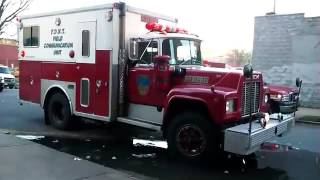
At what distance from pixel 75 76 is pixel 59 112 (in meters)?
1.41

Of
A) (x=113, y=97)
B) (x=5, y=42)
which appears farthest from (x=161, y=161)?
(x=5, y=42)

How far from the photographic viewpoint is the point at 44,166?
683 centimetres

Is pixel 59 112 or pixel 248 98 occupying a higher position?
pixel 248 98

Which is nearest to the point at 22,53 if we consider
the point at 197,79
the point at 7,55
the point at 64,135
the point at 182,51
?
the point at 64,135

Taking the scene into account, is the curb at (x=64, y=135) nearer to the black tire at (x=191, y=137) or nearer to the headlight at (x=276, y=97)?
the black tire at (x=191, y=137)

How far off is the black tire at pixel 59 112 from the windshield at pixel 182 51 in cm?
322

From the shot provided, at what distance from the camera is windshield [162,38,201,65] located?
9.05 m

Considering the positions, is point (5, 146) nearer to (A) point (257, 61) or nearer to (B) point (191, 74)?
(B) point (191, 74)

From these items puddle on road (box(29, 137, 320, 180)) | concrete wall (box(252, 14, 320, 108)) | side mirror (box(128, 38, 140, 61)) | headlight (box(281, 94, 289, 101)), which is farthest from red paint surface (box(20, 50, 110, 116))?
concrete wall (box(252, 14, 320, 108))

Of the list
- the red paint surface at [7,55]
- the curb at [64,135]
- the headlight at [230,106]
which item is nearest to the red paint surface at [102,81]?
the curb at [64,135]

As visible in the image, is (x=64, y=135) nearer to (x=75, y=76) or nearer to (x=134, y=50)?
(x=75, y=76)

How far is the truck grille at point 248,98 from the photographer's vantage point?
8.03 metres

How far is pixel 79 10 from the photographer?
10289mm

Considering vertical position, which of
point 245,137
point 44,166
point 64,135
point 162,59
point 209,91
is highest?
point 162,59
